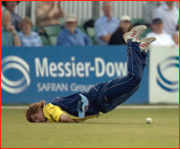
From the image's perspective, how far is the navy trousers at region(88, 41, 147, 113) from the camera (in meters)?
7.39

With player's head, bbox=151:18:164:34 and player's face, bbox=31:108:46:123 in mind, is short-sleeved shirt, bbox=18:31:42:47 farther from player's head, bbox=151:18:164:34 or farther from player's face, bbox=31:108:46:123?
player's face, bbox=31:108:46:123

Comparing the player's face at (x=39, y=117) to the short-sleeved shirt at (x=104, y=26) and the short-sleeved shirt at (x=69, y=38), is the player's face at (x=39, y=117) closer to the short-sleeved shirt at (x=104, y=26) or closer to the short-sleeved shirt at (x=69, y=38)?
the short-sleeved shirt at (x=69, y=38)

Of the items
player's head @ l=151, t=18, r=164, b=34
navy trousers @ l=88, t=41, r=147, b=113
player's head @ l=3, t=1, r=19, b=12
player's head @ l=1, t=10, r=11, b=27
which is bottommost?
navy trousers @ l=88, t=41, r=147, b=113

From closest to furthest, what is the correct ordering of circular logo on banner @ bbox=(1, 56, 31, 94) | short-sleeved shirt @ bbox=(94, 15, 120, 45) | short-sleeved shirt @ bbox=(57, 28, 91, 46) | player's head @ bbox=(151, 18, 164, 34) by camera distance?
circular logo on banner @ bbox=(1, 56, 31, 94)
short-sleeved shirt @ bbox=(57, 28, 91, 46)
player's head @ bbox=(151, 18, 164, 34)
short-sleeved shirt @ bbox=(94, 15, 120, 45)

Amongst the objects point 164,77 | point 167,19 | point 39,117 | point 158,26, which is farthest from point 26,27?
point 39,117

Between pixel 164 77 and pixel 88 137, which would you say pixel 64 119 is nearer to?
pixel 88 137

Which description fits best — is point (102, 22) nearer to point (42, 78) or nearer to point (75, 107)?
point (42, 78)

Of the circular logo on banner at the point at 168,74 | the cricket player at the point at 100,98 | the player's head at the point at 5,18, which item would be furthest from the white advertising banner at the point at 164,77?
the cricket player at the point at 100,98

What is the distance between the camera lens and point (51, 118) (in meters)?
7.59

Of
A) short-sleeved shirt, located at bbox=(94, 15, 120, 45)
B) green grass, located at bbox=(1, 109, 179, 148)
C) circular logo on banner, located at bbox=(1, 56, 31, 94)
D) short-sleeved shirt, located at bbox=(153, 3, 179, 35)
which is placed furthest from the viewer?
short-sleeved shirt, located at bbox=(153, 3, 179, 35)

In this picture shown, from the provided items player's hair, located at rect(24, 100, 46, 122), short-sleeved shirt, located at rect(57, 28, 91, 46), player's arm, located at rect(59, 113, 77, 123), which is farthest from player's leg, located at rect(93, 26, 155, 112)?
short-sleeved shirt, located at rect(57, 28, 91, 46)

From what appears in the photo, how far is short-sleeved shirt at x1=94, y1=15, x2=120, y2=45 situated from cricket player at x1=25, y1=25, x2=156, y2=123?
7.53 metres

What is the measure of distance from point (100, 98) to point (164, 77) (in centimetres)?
665

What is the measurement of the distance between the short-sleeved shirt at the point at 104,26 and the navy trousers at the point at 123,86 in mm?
7622
